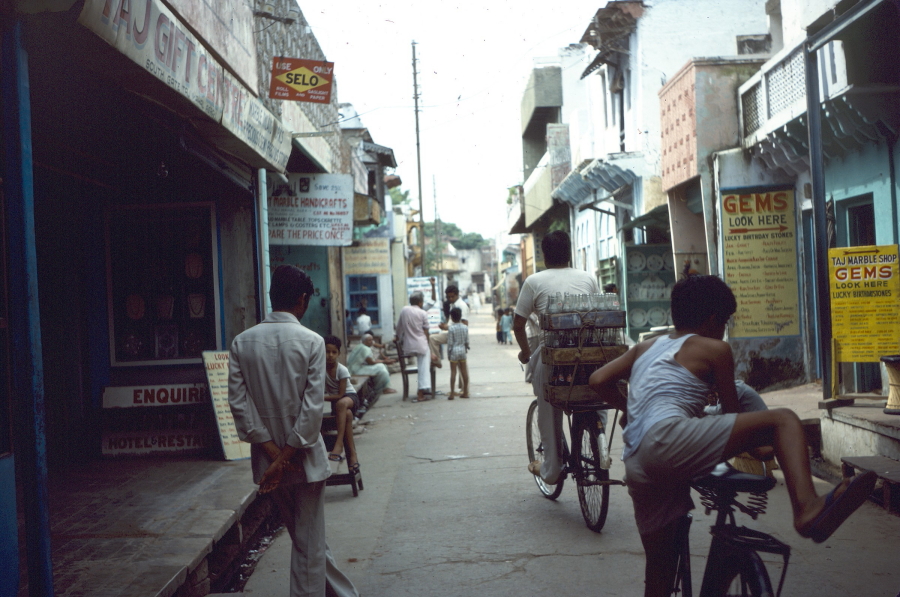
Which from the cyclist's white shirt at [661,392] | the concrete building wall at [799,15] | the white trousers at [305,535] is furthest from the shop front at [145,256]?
the concrete building wall at [799,15]

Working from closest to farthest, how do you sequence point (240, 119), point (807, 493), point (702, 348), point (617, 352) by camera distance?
point (807, 493)
point (702, 348)
point (617, 352)
point (240, 119)

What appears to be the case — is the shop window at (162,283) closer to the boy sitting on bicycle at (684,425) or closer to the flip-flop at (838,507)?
the boy sitting on bicycle at (684,425)

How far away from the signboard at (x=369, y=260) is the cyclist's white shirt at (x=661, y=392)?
788 inches

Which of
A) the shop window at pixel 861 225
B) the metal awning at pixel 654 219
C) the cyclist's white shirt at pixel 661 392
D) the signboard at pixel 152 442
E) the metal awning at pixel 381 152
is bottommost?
the signboard at pixel 152 442

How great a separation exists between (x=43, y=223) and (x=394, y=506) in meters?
4.35

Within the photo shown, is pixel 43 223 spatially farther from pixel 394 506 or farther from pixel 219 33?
pixel 394 506

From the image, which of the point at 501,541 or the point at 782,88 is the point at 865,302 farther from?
the point at 501,541

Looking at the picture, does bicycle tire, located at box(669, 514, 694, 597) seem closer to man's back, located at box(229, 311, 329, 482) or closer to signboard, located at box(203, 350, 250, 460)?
man's back, located at box(229, 311, 329, 482)

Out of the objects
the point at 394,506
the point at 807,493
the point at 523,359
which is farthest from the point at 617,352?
the point at 807,493

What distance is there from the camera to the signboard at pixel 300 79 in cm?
898

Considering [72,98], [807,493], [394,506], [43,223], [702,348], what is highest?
[72,98]

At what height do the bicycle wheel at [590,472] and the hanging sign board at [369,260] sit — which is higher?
the hanging sign board at [369,260]

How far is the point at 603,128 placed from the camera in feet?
76.5

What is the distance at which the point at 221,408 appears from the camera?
841 centimetres
